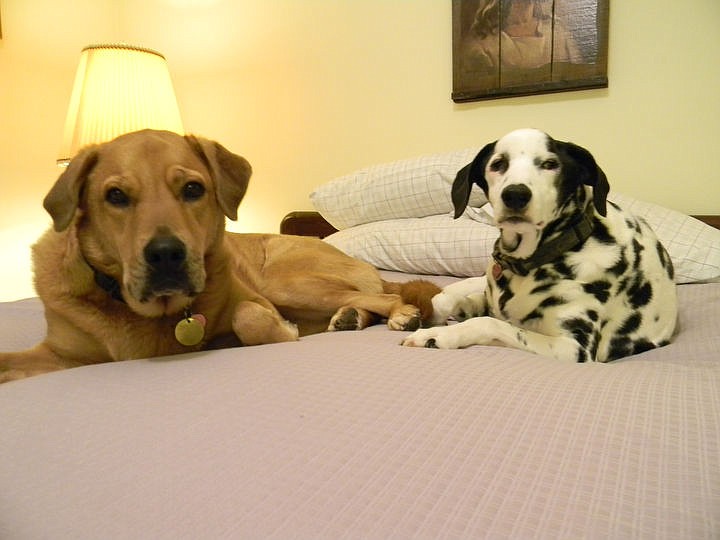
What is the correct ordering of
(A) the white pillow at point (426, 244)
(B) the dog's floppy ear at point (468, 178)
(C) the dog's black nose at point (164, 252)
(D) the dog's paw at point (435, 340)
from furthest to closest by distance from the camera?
(A) the white pillow at point (426, 244) < (B) the dog's floppy ear at point (468, 178) < (D) the dog's paw at point (435, 340) < (C) the dog's black nose at point (164, 252)

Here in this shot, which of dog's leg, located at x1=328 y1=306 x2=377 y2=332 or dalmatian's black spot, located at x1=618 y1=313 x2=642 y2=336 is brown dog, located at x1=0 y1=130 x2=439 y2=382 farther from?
dalmatian's black spot, located at x1=618 y1=313 x2=642 y2=336

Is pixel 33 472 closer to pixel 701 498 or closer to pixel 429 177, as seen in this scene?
pixel 701 498

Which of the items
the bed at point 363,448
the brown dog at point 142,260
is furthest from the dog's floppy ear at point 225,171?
the bed at point 363,448

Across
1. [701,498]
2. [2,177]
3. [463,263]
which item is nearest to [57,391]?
[701,498]

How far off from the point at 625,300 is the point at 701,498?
92 centimetres

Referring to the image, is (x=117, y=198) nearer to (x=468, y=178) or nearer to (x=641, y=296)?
(x=468, y=178)

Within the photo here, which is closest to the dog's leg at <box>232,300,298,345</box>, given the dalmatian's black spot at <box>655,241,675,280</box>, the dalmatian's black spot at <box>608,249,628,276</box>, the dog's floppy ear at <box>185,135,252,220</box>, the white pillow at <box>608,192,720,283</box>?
the dog's floppy ear at <box>185,135,252,220</box>

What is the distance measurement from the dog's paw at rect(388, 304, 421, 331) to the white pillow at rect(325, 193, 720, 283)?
655 mm

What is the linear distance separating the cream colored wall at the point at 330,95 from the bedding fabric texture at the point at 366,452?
188 centimetres

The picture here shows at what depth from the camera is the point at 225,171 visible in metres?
1.38

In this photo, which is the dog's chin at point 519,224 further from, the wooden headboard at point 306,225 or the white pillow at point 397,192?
the wooden headboard at point 306,225

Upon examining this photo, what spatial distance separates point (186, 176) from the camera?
1.23 meters

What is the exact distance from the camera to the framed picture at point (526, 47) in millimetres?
2436

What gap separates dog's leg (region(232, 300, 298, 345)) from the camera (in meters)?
1.38
